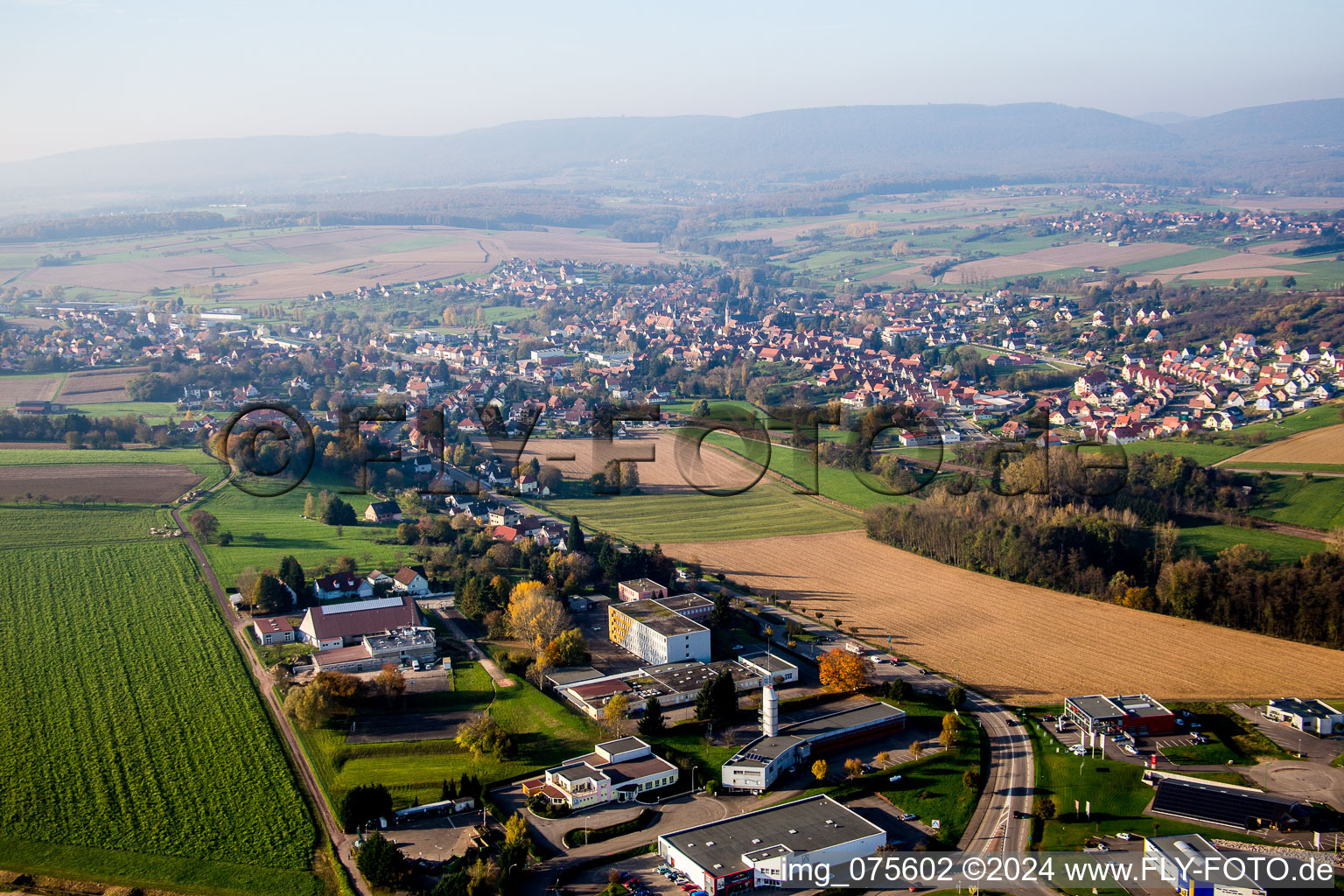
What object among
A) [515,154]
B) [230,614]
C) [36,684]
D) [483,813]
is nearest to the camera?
[483,813]

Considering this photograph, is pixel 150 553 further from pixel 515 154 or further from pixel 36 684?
pixel 515 154

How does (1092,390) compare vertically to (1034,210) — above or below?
below

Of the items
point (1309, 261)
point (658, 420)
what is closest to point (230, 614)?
point (658, 420)

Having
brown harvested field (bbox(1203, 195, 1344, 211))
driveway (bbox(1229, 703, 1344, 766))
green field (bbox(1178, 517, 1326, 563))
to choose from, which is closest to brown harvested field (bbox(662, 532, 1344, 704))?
driveway (bbox(1229, 703, 1344, 766))

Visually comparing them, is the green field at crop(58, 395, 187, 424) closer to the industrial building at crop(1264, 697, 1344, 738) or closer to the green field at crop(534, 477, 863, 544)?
the green field at crop(534, 477, 863, 544)

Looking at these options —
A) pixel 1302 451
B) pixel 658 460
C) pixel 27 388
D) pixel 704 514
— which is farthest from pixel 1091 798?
pixel 27 388
